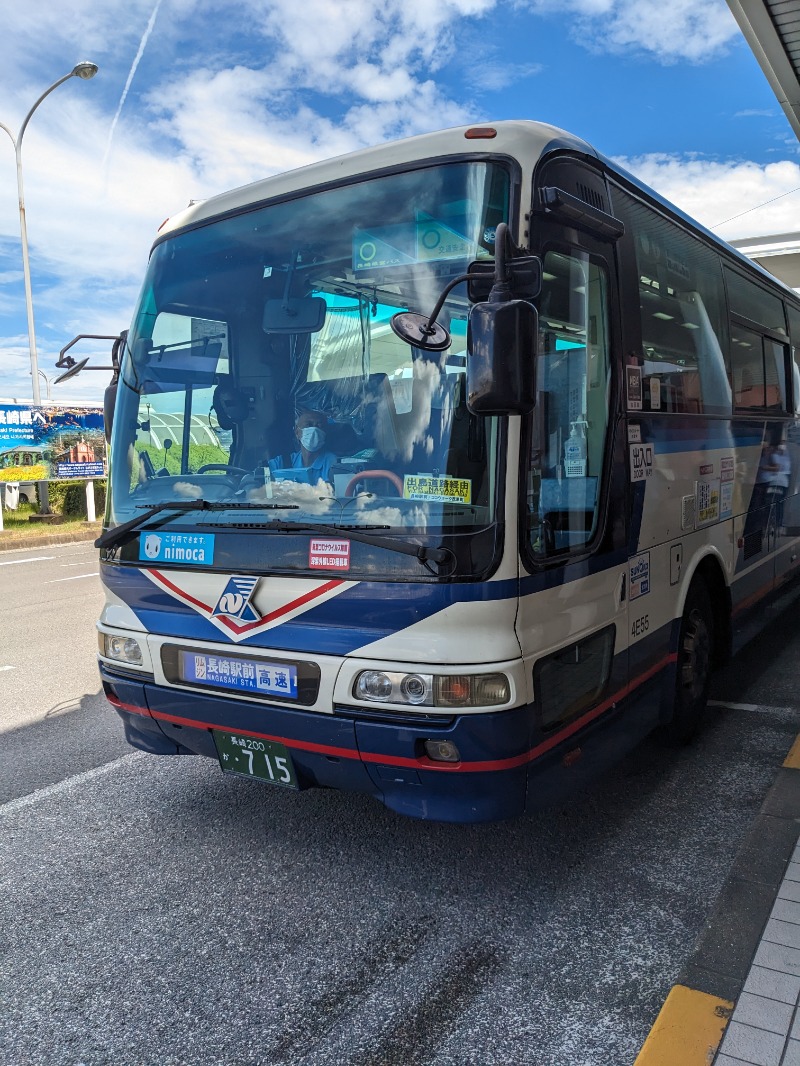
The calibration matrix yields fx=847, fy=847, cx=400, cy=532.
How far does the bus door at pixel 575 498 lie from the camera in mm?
3061

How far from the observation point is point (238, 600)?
3.30 metres

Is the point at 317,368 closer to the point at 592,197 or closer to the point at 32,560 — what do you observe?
the point at 592,197

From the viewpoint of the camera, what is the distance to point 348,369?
3273 mm

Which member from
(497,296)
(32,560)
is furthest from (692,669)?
(32,560)

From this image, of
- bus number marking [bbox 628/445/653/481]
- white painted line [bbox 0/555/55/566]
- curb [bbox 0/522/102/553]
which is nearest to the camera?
bus number marking [bbox 628/445/653/481]

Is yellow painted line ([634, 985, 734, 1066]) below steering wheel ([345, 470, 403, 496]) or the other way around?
below

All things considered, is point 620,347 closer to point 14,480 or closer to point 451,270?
point 451,270

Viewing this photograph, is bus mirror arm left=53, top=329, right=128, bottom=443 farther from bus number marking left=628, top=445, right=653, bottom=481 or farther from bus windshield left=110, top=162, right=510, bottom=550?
bus number marking left=628, top=445, right=653, bottom=481

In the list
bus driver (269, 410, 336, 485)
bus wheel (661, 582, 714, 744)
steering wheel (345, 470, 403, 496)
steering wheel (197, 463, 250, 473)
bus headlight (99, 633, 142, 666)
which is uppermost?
bus driver (269, 410, 336, 485)

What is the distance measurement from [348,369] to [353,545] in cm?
72

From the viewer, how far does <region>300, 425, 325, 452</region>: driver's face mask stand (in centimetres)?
322

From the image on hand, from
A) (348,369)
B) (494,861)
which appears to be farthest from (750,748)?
(348,369)

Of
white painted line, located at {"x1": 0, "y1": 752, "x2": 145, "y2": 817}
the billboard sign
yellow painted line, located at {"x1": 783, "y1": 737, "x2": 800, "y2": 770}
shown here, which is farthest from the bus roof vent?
the billboard sign

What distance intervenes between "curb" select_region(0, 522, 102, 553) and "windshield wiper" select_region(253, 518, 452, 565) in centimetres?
1437
